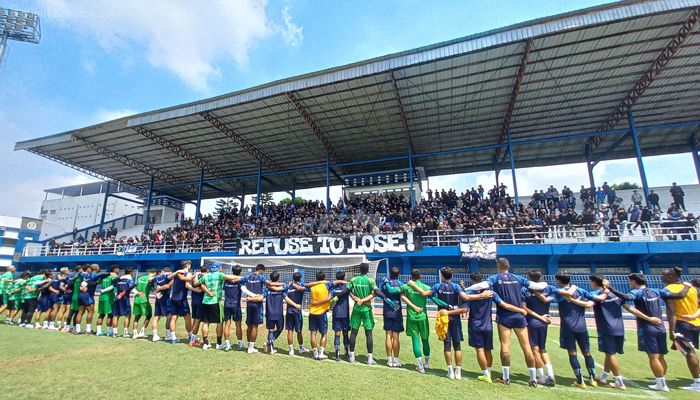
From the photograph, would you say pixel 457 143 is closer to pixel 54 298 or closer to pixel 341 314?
pixel 341 314

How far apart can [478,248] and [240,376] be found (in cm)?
1478

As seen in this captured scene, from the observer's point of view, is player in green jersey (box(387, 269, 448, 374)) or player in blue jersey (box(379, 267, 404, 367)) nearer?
player in green jersey (box(387, 269, 448, 374))

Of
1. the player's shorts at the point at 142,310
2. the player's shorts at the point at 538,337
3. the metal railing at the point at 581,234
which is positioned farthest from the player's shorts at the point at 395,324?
the metal railing at the point at 581,234

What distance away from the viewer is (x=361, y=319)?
21.6 ft

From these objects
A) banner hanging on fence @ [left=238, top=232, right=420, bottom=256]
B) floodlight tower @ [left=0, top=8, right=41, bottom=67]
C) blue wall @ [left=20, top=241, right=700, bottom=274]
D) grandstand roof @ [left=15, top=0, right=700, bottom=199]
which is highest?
floodlight tower @ [left=0, top=8, right=41, bottom=67]

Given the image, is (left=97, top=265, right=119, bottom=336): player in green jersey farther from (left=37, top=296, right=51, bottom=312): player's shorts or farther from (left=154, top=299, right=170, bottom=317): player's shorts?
(left=37, top=296, right=51, bottom=312): player's shorts

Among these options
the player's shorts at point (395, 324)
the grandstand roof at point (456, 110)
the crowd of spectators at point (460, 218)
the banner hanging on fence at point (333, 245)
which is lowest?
the player's shorts at point (395, 324)

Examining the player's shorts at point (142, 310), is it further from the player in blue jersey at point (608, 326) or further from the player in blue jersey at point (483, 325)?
the player in blue jersey at point (608, 326)

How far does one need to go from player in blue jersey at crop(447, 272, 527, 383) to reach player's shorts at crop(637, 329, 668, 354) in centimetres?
211

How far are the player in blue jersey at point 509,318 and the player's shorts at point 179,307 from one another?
6627mm

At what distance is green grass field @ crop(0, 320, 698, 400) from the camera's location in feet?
15.5

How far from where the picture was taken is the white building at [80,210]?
158ft

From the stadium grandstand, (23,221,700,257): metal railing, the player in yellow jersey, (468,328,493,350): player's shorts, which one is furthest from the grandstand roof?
(468,328,493,350): player's shorts

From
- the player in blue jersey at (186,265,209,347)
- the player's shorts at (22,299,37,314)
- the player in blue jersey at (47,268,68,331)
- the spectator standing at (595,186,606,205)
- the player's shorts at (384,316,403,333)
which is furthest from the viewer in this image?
the spectator standing at (595,186,606,205)
